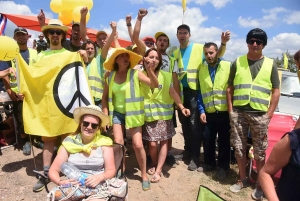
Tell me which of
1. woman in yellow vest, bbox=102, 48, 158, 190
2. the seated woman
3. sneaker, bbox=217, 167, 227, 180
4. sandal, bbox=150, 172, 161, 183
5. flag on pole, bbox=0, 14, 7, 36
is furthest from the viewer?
flag on pole, bbox=0, 14, 7, 36

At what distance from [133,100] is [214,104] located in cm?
132

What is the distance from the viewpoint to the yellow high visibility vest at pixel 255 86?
3418mm

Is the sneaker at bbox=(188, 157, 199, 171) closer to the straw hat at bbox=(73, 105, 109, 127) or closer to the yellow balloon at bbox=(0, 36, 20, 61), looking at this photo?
the straw hat at bbox=(73, 105, 109, 127)

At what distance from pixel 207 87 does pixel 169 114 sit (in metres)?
0.75

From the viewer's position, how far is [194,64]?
14.0 ft

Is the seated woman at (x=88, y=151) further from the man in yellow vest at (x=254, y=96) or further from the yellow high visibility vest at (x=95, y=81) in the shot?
the man in yellow vest at (x=254, y=96)

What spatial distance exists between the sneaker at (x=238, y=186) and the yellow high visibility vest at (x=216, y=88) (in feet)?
3.74

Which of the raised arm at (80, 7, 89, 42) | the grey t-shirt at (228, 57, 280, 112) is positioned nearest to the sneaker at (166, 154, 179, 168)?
the grey t-shirt at (228, 57, 280, 112)

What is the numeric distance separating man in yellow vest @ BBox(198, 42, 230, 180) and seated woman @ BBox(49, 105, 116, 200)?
6.30 feet

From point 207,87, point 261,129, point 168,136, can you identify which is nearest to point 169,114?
point 168,136

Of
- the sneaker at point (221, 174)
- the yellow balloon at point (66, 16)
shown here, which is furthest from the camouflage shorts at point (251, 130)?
the yellow balloon at point (66, 16)

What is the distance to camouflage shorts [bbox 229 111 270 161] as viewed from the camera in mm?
3467

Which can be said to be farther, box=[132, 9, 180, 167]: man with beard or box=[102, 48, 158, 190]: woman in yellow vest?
box=[132, 9, 180, 167]: man with beard

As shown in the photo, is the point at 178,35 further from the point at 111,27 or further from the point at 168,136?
the point at 168,136
